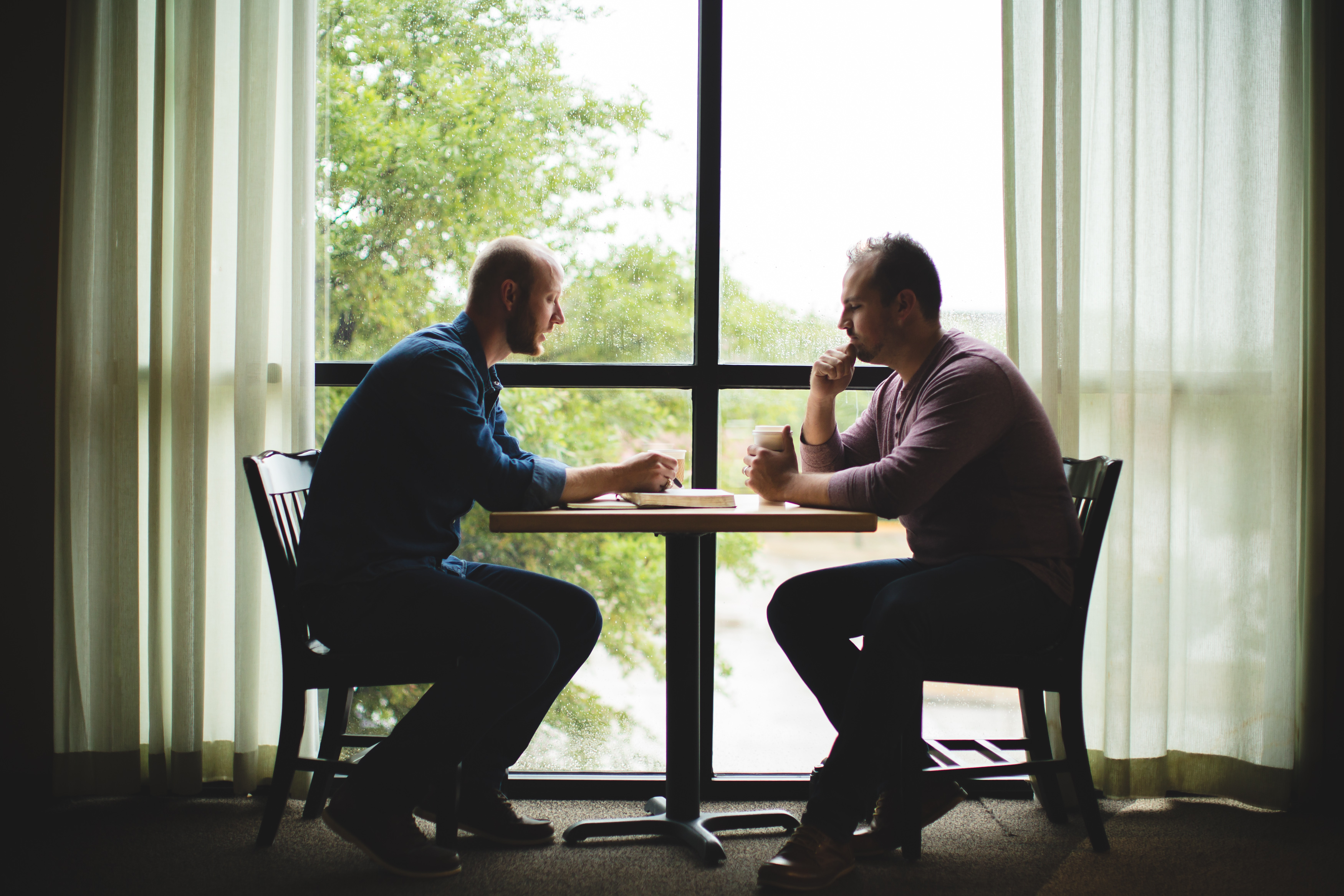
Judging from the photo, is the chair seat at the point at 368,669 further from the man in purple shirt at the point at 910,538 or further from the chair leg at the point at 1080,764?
the chair leg at the point at 1080,764

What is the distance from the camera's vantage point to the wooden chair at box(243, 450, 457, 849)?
1.82 meters

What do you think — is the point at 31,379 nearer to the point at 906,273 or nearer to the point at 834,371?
the point at 834,371

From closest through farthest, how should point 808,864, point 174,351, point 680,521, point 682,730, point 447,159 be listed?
point 680,521
point 808,864
point 682,730
point 174,351
point 447,159

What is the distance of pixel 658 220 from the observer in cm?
246

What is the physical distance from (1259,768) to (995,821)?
0.73 metres

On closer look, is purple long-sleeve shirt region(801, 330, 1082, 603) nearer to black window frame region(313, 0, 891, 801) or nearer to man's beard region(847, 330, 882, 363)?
man's beard region(847, 330, 882, 363)

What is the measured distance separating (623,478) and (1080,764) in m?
1.21

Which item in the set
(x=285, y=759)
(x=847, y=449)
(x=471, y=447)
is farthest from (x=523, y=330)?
(x=285, y=759)

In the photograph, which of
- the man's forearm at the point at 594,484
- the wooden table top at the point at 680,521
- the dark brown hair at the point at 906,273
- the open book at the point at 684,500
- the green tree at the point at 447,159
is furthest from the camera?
the green tree at the point at 447,159

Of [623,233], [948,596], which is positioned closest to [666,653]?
[948,596]

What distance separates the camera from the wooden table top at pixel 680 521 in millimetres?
1628

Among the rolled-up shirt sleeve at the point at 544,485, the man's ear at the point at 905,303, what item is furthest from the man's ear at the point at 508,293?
the man's ear at the point at 905,303

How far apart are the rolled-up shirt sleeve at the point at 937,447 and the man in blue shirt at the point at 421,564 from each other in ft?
1.34

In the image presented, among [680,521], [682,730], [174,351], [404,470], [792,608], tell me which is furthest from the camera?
[174,351]
